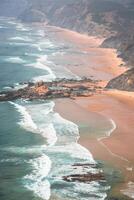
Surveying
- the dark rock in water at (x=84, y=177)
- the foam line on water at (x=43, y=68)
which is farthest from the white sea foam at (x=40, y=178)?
the foam line on water at (x=43, y=68)

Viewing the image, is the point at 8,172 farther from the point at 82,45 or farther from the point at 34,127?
the point at 82,45

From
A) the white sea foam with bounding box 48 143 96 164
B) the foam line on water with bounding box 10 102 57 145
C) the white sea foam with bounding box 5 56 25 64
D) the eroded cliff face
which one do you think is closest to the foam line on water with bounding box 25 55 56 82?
the white sea foam with bounding box 5 56 25 64

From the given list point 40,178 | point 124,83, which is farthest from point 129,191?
point 124,83

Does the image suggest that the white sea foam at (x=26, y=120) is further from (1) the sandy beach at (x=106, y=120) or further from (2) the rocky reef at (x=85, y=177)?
(2) the rocky reef at (x=85, y=177)

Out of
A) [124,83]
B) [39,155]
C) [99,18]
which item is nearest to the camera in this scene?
[39,155]

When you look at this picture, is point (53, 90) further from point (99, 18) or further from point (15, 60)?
point (99, 18)

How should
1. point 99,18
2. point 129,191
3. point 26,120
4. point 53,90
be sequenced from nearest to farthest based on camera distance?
point 129,191, point 26,120, point 53,90, point 99,18

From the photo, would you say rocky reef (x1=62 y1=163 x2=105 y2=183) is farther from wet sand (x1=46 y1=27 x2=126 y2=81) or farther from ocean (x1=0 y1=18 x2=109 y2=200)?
wet sand (x1=46 y1=27 x2=126 y2=81)

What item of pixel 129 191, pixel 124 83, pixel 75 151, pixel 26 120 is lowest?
pixel 26 120
